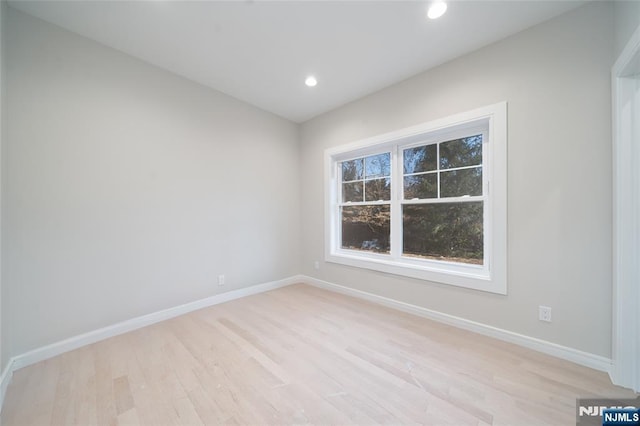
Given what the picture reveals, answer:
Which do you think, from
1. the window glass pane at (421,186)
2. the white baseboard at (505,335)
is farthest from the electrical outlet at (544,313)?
the window glass pane at (421,186)

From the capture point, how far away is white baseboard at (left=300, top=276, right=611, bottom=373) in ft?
5.87

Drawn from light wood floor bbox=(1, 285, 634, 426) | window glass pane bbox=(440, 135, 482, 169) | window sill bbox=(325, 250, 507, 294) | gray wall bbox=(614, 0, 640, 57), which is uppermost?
gray wall bbox=(614, 0, 640, 57)

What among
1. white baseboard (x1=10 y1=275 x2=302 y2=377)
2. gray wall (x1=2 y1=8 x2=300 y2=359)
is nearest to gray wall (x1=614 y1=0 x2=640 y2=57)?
gray wall (x1=2 y1=8 x2=300 y2=359)

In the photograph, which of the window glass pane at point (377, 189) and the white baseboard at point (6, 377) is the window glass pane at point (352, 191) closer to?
the window glass pane at point (377, 189)

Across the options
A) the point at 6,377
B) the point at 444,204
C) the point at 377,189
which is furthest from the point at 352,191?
the point at 6,377

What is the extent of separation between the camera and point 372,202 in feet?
11.0

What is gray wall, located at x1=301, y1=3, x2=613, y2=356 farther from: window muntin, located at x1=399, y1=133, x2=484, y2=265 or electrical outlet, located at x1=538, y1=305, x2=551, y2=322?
window muntin, located at x1=399, y1=133, x2=484, y2=265

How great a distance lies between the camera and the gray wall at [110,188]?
191cm

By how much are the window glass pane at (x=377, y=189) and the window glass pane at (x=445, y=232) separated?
0.33 meters

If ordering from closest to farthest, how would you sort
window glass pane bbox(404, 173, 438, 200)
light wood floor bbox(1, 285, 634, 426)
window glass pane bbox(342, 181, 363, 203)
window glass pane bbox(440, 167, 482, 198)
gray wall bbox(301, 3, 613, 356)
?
light wood floor bbox(1, 285, 634, 426), gray wall bbox(301, 3, 613, 356), window glass pane bbox(440, 167, 482, 198), window glass pane bbox(404, 173, 438, 200), window glass pane bbox(342, 181, 363, 203)

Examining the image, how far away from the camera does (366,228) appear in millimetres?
3492

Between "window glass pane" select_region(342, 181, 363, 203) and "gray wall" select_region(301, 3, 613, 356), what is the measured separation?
1.42 metres

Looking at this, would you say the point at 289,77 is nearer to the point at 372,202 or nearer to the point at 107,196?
the point at 372,202

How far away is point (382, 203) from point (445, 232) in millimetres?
859
